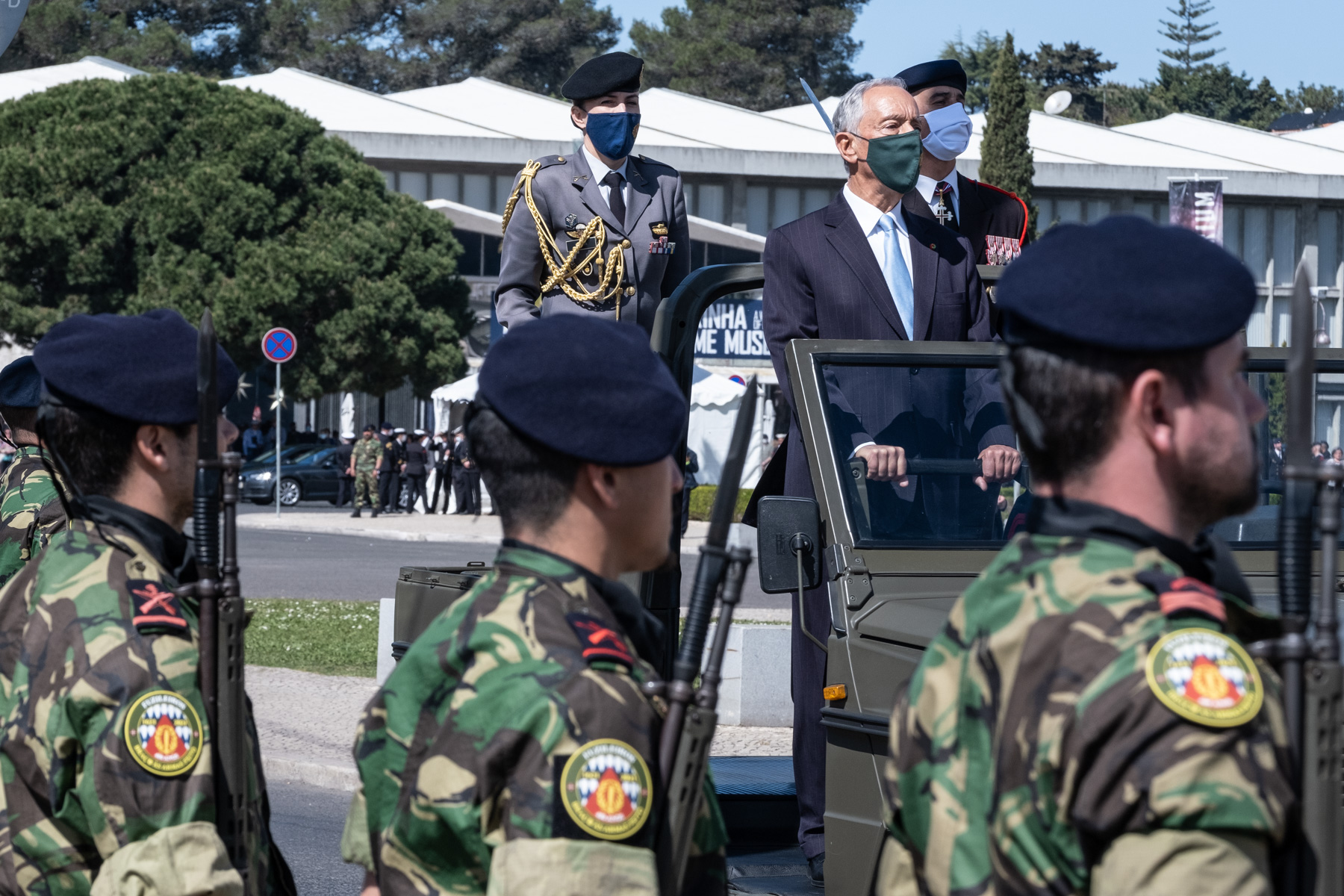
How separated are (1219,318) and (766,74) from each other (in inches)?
3546

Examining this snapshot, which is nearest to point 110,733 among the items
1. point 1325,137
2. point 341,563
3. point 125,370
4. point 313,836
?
point 125,370

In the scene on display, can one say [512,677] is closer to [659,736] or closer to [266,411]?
[659,736]

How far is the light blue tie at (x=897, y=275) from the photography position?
525 cm

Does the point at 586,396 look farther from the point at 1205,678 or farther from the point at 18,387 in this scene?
the point at 18,387

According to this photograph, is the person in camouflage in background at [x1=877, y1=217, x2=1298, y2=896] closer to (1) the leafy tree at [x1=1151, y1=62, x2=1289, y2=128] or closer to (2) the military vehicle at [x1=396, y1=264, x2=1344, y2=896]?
(2) the military vehicle at [x1=396, y1=264, x2=1344, y2=896]

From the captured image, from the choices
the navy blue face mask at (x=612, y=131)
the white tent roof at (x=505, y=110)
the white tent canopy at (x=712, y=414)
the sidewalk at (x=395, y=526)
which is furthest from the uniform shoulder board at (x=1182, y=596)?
the white tent roof at (x=505, y=110)

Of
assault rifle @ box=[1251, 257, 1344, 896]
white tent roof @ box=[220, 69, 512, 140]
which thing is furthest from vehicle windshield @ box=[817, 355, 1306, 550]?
white tent roof @ box=[220, 69, 512, 140]

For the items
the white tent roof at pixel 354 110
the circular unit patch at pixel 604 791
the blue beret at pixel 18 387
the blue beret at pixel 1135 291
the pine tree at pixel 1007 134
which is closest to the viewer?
the blue beret at pixel 1135 291

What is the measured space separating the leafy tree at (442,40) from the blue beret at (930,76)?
8481 cm

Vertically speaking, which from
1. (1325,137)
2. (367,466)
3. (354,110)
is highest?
(1325,137)

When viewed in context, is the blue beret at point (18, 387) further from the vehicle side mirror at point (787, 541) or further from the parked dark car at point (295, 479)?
the parked dark car at point (295, 479)

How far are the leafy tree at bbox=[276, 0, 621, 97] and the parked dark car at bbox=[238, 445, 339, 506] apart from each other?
53623 millimetres

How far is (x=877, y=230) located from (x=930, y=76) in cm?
109

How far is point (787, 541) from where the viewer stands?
4430mm
